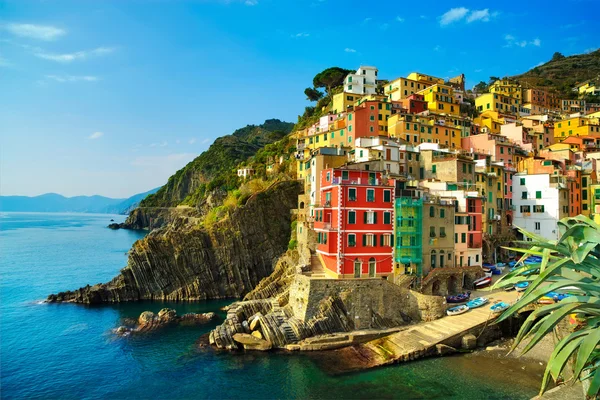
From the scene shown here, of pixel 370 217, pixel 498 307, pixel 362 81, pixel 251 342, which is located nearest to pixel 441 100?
pixel 362 81

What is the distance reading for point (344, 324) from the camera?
35.5m

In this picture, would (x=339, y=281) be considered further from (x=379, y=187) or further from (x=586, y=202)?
(x=586, y=202)

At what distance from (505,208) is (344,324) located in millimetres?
34825

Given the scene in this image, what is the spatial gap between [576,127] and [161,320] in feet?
278

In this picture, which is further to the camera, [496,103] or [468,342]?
[496,103]

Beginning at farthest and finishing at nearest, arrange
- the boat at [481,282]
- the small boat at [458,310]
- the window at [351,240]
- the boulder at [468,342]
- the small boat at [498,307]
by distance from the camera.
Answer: the boat at [481,282]
the window at [351,240]
the small boat at [458,310]
the small boat at [498,307]
the boulder at [468,342]

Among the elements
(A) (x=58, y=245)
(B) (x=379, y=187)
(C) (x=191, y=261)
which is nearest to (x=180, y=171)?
(A) (x=58, y=245)

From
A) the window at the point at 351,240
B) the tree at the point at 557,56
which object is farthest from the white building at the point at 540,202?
the tree at the point at 557,56

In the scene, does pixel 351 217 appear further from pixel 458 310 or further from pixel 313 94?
pixel 313 94

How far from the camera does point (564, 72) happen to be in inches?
6220

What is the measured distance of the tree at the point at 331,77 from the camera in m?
98.9

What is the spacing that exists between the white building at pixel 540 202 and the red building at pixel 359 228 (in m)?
28.0

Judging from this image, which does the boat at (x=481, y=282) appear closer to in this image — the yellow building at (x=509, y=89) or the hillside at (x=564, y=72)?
the yellow building at (x=509, y=89)

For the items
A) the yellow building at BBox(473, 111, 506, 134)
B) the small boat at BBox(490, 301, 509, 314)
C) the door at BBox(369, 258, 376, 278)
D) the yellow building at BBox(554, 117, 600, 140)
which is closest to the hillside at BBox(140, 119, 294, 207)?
the yellow building at BBox(473, 111, 506, 134)
